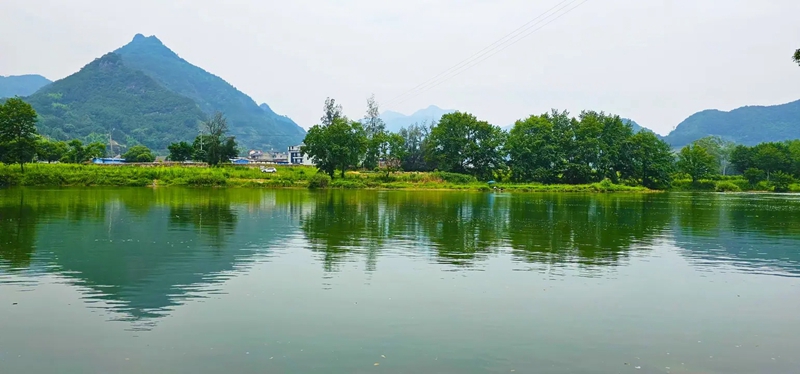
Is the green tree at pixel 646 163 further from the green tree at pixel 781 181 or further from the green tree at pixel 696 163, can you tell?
the green tree at pixel 781 181

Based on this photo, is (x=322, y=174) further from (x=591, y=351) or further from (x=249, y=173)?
(x=591, y=351)

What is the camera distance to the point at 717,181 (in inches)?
4050

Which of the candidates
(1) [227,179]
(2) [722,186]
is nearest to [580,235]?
(1) [227,179]

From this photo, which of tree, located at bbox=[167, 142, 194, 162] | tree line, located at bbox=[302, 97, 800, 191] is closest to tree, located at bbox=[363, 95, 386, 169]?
tree line, located at bbox=[302, 97, 800, 191]

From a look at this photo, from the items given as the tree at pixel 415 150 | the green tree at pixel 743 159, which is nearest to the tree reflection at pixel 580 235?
the tree at pixel 415 150

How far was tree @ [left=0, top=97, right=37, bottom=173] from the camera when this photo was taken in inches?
2462

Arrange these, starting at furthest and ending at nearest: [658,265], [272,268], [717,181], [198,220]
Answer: [717,181] → [198,220] → [658,265] → [272,268]

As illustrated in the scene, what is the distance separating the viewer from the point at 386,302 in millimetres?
12789

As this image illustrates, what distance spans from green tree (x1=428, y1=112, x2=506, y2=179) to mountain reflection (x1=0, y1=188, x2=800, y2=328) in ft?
187

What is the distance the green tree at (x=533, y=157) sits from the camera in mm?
93438

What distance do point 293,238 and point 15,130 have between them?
56.3m

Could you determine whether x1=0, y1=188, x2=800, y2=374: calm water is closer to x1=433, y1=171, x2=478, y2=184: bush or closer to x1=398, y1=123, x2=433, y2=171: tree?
x1=433, y1=171, x2=478, y2=184: bush

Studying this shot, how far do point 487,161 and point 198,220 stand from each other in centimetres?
7100

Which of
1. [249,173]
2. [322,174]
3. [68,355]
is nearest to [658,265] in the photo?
[68,355]
